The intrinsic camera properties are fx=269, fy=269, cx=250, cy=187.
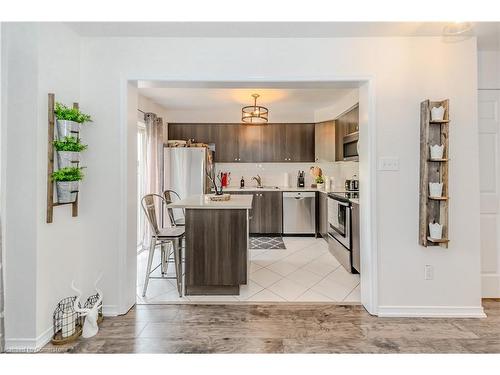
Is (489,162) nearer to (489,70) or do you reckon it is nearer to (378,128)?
(489,70)

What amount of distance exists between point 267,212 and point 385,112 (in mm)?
3218

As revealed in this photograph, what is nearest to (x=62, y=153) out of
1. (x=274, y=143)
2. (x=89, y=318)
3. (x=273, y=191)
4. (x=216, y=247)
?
(x=89, y=318)

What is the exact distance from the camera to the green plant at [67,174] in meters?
1.89

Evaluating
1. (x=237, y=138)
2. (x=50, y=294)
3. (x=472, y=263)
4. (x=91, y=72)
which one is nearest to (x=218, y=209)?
(x=50, y=294)

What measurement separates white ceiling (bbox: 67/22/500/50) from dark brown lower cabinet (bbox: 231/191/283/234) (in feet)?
10.6

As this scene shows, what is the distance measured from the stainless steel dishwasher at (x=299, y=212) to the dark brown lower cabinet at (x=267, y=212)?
0.11 m

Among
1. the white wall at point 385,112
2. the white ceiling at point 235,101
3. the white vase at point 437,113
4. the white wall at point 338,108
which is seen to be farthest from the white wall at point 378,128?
the white wall at point 338,108

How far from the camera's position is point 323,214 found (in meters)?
4.85

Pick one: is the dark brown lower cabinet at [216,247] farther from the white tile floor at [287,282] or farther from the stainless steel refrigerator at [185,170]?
the stainless steel refrigerator at [185,170]

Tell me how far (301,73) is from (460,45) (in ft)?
4.50
